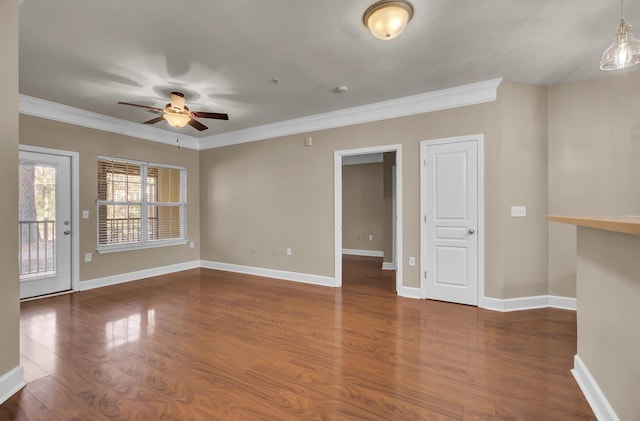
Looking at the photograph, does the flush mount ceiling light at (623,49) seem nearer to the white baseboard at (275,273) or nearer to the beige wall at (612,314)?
the beige wall at (612,314)

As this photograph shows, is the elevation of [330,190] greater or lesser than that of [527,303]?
greater

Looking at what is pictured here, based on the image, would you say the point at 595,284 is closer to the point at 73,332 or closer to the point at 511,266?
the point at 511,266

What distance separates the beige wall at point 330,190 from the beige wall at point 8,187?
3364 millimetres

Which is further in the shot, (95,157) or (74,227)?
(95,157)

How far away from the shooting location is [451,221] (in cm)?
366

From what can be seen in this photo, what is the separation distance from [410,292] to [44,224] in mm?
5109

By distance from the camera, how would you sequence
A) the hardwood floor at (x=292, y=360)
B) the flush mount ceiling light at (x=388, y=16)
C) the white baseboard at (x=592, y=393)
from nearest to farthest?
the white baseboard at (x=592, y=393), the hardwood floor at (x=292, y=360), the flush mount ceiling light at (x=388, y=16)

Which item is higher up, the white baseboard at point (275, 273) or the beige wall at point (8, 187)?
the beige wall at point (8, 187)

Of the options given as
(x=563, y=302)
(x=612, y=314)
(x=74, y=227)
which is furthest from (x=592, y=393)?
(x=74, y=227)

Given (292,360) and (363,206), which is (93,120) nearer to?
(292,360)

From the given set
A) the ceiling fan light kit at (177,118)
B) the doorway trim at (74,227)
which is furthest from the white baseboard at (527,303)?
the doorway trim at (74,227)

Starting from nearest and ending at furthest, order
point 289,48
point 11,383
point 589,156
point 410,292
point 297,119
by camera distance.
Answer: point 11,383 → point 289,48 → point 589,156 → point 410,292 → point 297,119

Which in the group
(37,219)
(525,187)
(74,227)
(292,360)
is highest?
Result: (525,187)

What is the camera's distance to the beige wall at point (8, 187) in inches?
71.9
